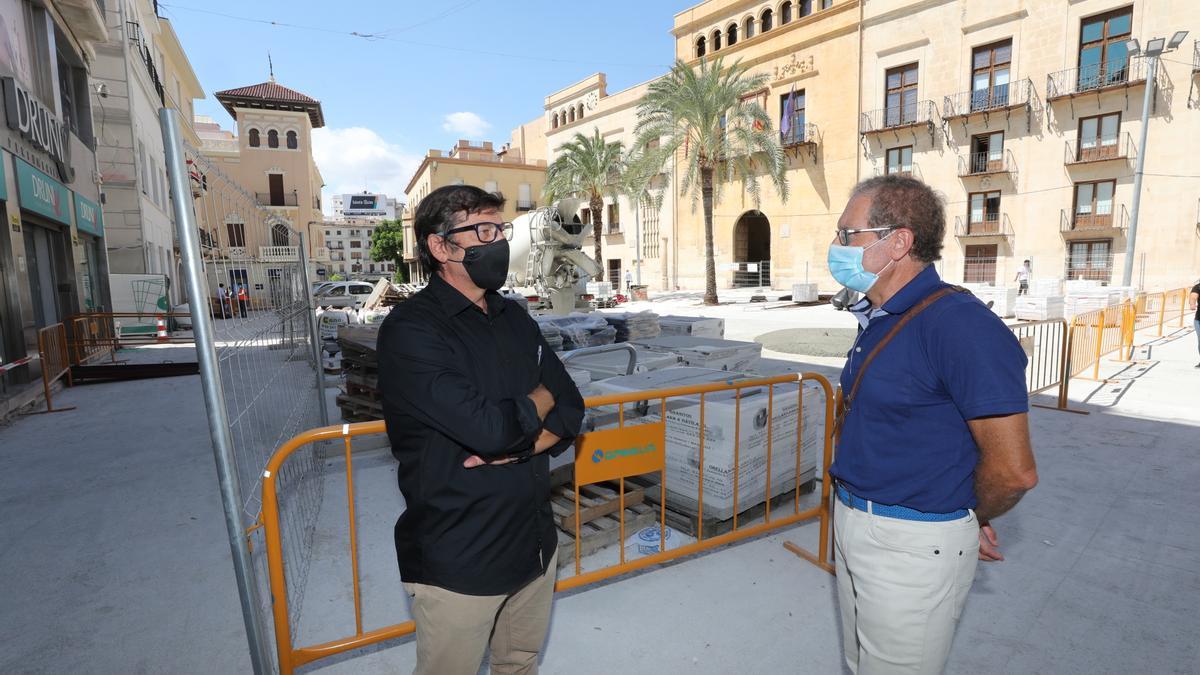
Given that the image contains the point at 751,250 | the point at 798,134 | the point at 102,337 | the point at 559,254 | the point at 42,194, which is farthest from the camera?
the point at 751,250

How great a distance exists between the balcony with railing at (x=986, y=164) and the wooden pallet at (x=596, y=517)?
2994cm

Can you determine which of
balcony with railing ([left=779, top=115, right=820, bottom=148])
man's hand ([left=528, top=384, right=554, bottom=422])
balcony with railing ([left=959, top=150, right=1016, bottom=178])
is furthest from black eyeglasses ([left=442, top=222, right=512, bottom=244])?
balcony with railing ([left=779, top=115, right=820, bottom=148])

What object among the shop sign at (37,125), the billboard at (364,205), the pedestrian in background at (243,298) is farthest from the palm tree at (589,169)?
the billboard at (364,205)

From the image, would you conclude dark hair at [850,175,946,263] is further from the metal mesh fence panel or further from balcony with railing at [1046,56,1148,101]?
balcony with railing at [1046,56,1148,101]

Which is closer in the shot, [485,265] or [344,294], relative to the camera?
[485,265]

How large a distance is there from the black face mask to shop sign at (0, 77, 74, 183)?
10.9 metres

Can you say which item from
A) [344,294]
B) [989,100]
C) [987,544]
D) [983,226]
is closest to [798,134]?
[989,100]

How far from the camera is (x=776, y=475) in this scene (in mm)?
4320

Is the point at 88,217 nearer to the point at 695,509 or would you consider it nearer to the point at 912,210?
the point at 695,509

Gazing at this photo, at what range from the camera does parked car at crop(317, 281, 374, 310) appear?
26.2 metres

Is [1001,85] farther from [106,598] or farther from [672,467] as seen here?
[106,598]

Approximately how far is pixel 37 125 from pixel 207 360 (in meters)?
11.4

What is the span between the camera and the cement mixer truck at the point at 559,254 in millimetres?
14930

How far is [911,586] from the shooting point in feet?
5.88
